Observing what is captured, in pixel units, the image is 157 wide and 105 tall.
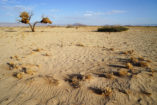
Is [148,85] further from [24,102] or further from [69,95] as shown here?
[24,102]

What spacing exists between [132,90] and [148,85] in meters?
0.52

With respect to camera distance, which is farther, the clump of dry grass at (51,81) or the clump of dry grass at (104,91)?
the clump of dry grass at (51,81)

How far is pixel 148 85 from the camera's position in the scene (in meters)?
2.57

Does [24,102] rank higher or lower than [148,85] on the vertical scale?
lower

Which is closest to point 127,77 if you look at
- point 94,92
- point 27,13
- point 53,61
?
point 94,92

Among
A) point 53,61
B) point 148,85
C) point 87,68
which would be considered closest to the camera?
point 148,85

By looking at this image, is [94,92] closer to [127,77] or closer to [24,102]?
[127,77]

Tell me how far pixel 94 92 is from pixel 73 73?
1.11m

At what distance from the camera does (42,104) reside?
7.08 ft

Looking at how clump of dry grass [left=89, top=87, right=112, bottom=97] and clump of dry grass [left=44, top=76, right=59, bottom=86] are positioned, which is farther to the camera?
clump of dry grass [left=44, top=76, right=59, bottom=86]

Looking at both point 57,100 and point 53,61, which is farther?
point 53,61

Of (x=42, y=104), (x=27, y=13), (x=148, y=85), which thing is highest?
(x=27, y=13)

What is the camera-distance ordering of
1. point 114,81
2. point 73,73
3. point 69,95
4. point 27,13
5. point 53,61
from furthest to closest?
point 27,13, point 53,61, point 73,73, point 114,81, point 69,95

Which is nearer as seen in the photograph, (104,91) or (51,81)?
(104,91)
